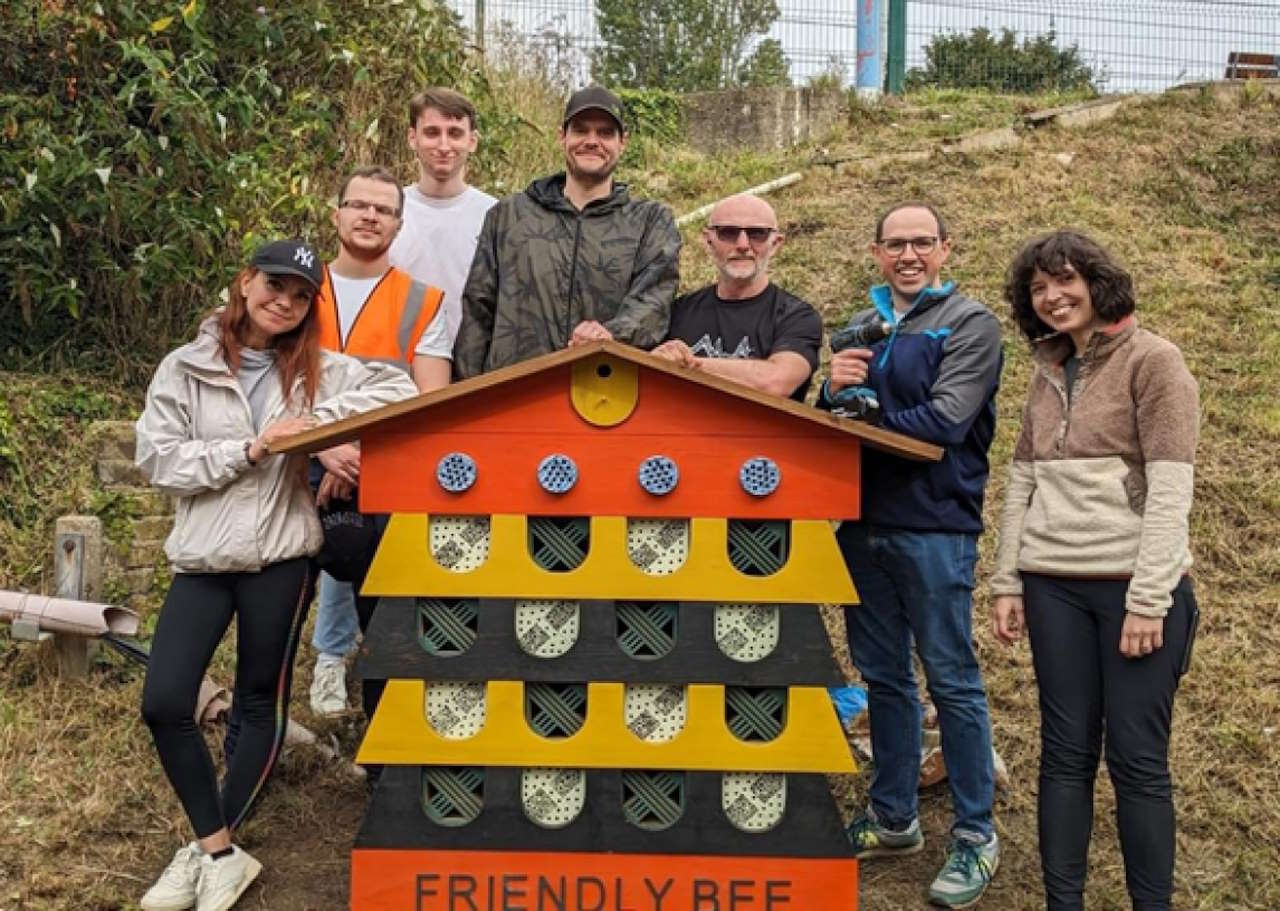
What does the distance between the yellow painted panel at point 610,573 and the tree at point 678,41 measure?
9.52 metres

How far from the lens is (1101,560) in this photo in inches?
114

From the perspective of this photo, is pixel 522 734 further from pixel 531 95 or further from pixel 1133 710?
pixel 531 95

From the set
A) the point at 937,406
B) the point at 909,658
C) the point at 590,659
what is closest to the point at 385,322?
the point at 590,659

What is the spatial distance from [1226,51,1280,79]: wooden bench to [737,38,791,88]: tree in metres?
4.29

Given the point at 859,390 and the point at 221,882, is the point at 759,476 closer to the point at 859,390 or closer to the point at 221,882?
the point at 859,390

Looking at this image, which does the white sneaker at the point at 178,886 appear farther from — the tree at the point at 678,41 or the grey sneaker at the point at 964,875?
the tree at the point at 678,41

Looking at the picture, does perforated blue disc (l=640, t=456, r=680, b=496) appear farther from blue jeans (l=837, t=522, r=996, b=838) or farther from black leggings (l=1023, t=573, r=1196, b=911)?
black leggings (l=1023, t=573, r=1196, b=911)

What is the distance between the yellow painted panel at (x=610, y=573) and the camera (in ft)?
9.48

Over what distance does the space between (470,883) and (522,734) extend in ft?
1.17

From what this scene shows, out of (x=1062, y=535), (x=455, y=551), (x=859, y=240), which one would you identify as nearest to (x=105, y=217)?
(x=455, y=551)

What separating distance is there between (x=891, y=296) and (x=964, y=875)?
159 cm

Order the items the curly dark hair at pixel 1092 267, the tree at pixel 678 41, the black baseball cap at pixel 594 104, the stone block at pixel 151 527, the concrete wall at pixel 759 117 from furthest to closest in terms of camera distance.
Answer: the tree at pixel 678 41, the concrete wall at pixel 759 117, the stone block at pixel 151 527, the black baseball cap at pixel 594 104, the curly dark hair at pixel 1092 267

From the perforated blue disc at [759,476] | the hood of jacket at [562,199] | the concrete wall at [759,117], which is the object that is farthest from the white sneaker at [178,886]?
the concrete wall at [759,117]

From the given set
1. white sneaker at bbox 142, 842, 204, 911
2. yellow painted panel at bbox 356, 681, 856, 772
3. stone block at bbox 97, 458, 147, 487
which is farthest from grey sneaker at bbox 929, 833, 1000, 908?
stone block at bbox 97, 458, 147, 487
